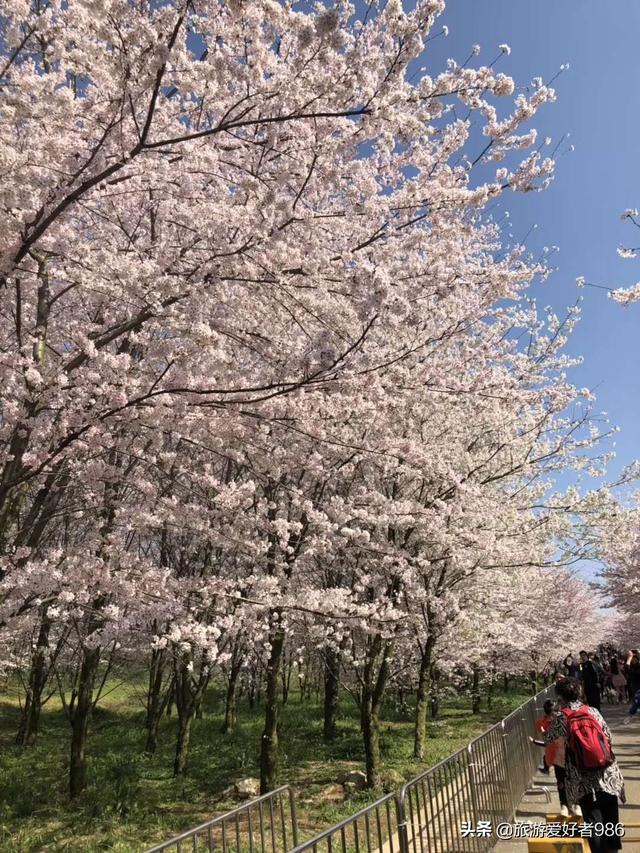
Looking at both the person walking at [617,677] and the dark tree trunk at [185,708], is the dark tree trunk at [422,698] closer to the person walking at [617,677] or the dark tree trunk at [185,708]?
the dark tree trunk at [185,708]

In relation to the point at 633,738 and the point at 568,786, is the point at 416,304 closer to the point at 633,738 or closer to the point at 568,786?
the point at 568,786

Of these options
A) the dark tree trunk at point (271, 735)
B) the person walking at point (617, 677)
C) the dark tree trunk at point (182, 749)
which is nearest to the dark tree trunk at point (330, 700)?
the dark tree trunk at point (182, 749)

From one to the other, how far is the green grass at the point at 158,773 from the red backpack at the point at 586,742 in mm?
5672

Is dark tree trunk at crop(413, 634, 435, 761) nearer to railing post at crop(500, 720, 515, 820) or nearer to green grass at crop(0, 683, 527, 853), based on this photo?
green grass at crop(0, 683, 527, 853)

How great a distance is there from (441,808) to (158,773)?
11187 mm

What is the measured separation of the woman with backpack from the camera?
486 cm

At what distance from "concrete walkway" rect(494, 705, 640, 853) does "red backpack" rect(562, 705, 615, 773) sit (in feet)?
2.61

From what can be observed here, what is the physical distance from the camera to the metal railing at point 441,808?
13.2 feet

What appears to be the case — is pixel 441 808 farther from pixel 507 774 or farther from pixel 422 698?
pixel 422 698

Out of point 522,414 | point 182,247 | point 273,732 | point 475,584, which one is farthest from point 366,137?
point 475,584

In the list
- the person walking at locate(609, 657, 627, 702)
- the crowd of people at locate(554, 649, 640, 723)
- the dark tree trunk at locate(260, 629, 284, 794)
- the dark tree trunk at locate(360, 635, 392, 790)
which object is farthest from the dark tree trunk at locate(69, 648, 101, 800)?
the person walking at locate(609, 657, 627, 702)

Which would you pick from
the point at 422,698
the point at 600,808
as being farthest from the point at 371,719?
the point at 600,808

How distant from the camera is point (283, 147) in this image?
4977 mm

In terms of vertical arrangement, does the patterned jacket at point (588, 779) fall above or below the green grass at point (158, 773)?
above
